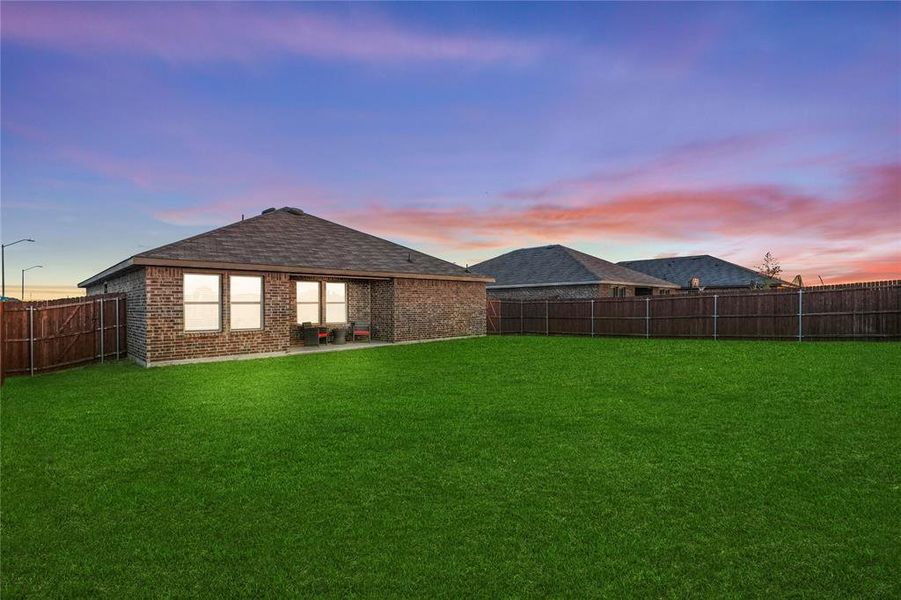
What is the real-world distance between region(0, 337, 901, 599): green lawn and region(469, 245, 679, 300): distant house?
69.6 feet

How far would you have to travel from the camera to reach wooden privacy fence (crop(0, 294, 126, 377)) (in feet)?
40.8

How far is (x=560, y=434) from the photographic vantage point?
6.45 m

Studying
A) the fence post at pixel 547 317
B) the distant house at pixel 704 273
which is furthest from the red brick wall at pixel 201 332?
the distant house at pixel 704 273

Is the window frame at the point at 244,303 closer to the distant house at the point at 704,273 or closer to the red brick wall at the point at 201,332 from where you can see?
the red brick wall at the point at 201,332

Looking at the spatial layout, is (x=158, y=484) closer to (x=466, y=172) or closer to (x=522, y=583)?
(x=522, y=583)

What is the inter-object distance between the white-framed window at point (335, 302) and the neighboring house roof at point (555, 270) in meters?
15.3

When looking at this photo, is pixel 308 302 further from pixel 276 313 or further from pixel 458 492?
pixel 458 492

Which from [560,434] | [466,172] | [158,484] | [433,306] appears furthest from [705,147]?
[158,484]

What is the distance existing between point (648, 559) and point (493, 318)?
24.3 m

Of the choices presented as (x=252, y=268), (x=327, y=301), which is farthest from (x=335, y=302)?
(x=252, y=268)

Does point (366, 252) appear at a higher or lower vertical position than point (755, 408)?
higher

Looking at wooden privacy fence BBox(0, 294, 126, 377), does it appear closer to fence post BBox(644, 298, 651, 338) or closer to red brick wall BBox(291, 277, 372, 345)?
red brick wall BBox(291, 277, 372, 345)

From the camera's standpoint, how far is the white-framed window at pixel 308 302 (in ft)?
62.4

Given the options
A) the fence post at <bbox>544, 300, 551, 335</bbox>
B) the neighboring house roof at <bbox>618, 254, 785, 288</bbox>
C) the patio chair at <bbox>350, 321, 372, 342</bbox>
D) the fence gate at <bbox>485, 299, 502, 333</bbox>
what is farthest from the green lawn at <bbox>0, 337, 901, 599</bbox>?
the neighboring house roof at <bbox>618, 254, 785, 288</bbox>
